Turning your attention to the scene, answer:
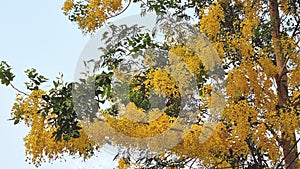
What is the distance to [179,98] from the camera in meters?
3.20

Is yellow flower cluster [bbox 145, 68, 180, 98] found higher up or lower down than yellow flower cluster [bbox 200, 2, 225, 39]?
lower down

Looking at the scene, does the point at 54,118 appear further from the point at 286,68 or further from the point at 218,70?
the point at 286,68

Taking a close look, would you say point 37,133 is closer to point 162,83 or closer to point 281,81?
point 162,83

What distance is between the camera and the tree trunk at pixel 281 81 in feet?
11.6

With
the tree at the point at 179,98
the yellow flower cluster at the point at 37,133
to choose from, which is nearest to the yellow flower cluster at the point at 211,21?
the tree at the point at 179,98

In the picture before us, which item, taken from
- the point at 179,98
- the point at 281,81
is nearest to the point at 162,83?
the point at 179,98

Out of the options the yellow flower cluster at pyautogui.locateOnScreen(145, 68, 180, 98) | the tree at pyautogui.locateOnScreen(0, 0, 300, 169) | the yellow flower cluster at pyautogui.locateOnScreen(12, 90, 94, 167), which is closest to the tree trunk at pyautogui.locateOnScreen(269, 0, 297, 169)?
the tree at pyautogui.locateOnScreen(0, 0, 300, 169)

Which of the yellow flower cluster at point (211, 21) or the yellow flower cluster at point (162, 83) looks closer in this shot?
the yellow flower cluster at point (162, 83)

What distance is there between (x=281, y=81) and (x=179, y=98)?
0.99 m

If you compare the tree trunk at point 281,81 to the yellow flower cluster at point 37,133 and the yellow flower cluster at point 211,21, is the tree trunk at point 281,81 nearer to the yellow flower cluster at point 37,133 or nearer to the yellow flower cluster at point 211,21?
the yellow flower cluster at point 211,21

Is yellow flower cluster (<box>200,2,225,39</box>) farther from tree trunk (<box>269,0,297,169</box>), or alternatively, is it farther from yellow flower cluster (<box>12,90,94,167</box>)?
Answer: yellow flower cluster (<box>12,90,94,167</box>)

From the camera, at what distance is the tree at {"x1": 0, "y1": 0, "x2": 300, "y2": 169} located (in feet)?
9.82

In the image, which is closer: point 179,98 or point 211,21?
point 179,98

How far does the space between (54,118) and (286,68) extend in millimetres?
1744
